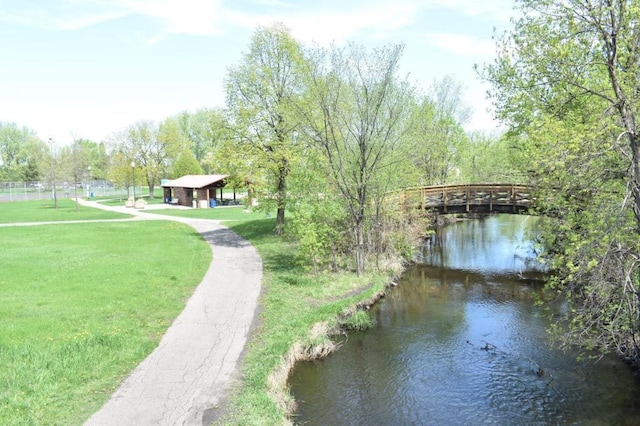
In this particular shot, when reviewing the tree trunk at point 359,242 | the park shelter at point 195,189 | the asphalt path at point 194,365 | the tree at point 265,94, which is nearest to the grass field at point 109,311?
the asphalt path at point 194,365

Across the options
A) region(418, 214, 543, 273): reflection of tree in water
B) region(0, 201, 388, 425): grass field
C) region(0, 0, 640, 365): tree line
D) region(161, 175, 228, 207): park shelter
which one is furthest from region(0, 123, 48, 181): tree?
region(418, 214, 543, 273): reflection of tree in water

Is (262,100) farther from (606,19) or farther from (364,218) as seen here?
(606,19)

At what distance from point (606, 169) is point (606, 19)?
10.6ft

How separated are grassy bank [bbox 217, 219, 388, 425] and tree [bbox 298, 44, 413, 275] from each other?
2130 mm

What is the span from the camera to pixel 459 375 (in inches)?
430

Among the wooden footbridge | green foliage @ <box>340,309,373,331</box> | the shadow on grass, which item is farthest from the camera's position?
the wooden footbridge

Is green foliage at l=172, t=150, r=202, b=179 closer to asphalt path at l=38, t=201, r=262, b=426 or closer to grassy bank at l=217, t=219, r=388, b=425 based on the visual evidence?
grassy bank at l=217, t=219, r=388, b=425

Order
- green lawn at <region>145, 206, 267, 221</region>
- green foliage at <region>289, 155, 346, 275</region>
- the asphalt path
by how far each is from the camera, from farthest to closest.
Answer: green lawn at <region>145, 206, 267, 221</region>
green foliage at <region>289, 155, 346, 275</region>
the asphalt path

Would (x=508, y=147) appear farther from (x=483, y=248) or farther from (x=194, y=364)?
(x=194, y=364)

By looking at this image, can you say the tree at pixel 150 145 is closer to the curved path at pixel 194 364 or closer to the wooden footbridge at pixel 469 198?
the wooden footbridge at pixel 469 198

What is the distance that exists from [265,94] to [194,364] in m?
17.6

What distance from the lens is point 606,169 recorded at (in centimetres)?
866

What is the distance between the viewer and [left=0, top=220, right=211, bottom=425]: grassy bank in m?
8.15

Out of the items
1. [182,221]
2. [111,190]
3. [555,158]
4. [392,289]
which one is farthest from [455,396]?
[111,190]
